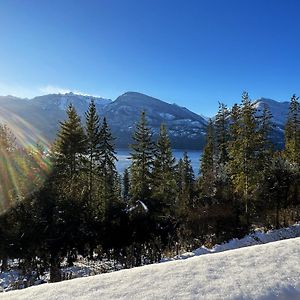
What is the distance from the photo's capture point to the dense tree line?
17.4 meters

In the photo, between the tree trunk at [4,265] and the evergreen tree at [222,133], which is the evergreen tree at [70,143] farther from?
the evergreen tree at [222,133]

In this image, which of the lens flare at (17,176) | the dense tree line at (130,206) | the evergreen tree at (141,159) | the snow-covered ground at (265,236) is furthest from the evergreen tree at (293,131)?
the lens flare at (17,176)

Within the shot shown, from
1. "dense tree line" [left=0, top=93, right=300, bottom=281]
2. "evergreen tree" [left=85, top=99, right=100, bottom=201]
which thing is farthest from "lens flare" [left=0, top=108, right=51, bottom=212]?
"evergreen tree" [left=85, top=99, right=100, bottom=201]

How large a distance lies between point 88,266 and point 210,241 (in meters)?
5.62

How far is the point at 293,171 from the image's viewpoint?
83.7 feet

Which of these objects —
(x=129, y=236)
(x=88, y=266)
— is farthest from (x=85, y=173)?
(x=88, y=266)

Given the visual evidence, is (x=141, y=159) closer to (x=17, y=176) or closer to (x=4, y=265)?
(x=17, y=176)

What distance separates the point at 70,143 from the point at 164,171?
10891 millimetres

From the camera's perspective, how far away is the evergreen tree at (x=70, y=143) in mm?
31922

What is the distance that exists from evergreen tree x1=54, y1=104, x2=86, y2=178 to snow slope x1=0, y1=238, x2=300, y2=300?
28.5 meters

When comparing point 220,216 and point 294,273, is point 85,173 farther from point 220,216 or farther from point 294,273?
point 294,273

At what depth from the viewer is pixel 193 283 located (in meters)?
3.38

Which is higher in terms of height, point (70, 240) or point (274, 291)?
point (274, 291)

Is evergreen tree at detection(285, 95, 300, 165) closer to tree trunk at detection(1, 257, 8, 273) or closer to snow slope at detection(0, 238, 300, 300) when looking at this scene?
tree trunk at detection(1, 257, 8, 273)
